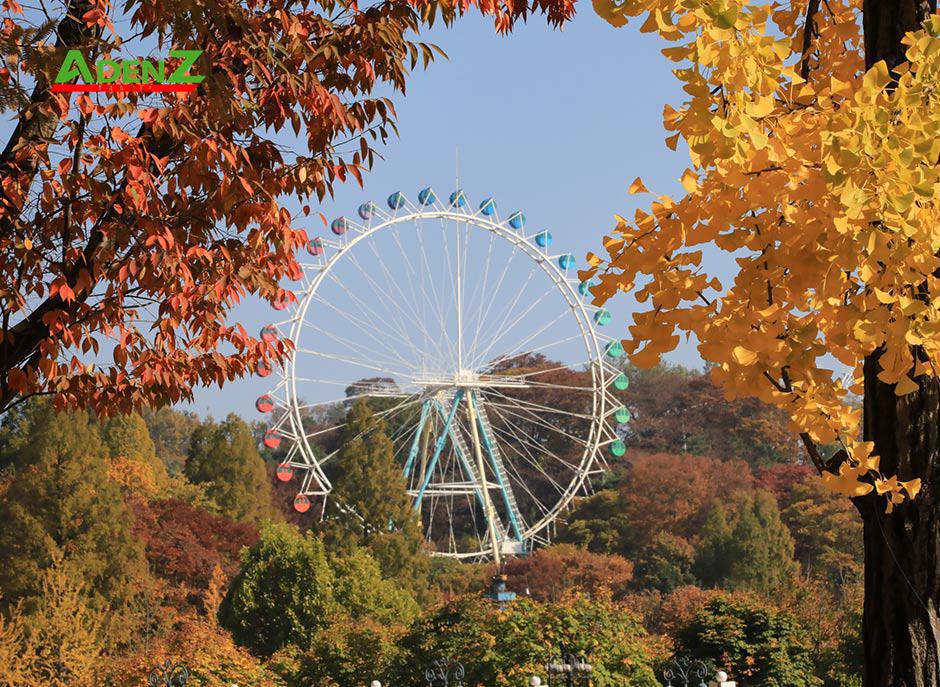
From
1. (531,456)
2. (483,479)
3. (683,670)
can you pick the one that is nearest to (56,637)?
(683,670)

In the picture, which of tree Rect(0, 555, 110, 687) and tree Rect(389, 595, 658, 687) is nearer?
tree Rect(389, 595, 658, 687)

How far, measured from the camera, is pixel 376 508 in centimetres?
2192

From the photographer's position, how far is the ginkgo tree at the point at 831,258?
4.93 ft

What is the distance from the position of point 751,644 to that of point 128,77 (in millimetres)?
8516

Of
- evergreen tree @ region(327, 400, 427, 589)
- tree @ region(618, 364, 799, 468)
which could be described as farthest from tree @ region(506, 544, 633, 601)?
tree @ region(618, 364, 799, 468)

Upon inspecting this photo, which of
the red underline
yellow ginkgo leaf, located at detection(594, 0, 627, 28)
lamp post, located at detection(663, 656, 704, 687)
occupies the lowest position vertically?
lamp post, located at detection(663, 656, 704, 687)

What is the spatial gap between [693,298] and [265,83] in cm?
175

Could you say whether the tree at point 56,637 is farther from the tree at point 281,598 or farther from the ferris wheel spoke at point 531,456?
the ferris wheel spoke at point 531,456

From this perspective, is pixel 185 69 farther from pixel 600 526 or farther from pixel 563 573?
pixel 600 526

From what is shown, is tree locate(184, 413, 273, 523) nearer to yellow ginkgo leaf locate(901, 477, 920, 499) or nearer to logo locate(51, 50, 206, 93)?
logo locate(51, 50, 206, 93)

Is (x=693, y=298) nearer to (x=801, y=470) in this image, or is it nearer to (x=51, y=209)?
(x=51, y=209)

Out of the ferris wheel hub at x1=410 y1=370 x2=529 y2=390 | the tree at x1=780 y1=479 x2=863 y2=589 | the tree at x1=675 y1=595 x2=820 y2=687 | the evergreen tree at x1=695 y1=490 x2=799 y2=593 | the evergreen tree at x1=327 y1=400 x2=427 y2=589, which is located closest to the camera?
the tree at x1=675 y1=595 x2=820 y2=687

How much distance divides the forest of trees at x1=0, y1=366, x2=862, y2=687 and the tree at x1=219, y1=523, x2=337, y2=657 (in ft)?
0.10

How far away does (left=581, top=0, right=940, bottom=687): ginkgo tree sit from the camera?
150 cm
